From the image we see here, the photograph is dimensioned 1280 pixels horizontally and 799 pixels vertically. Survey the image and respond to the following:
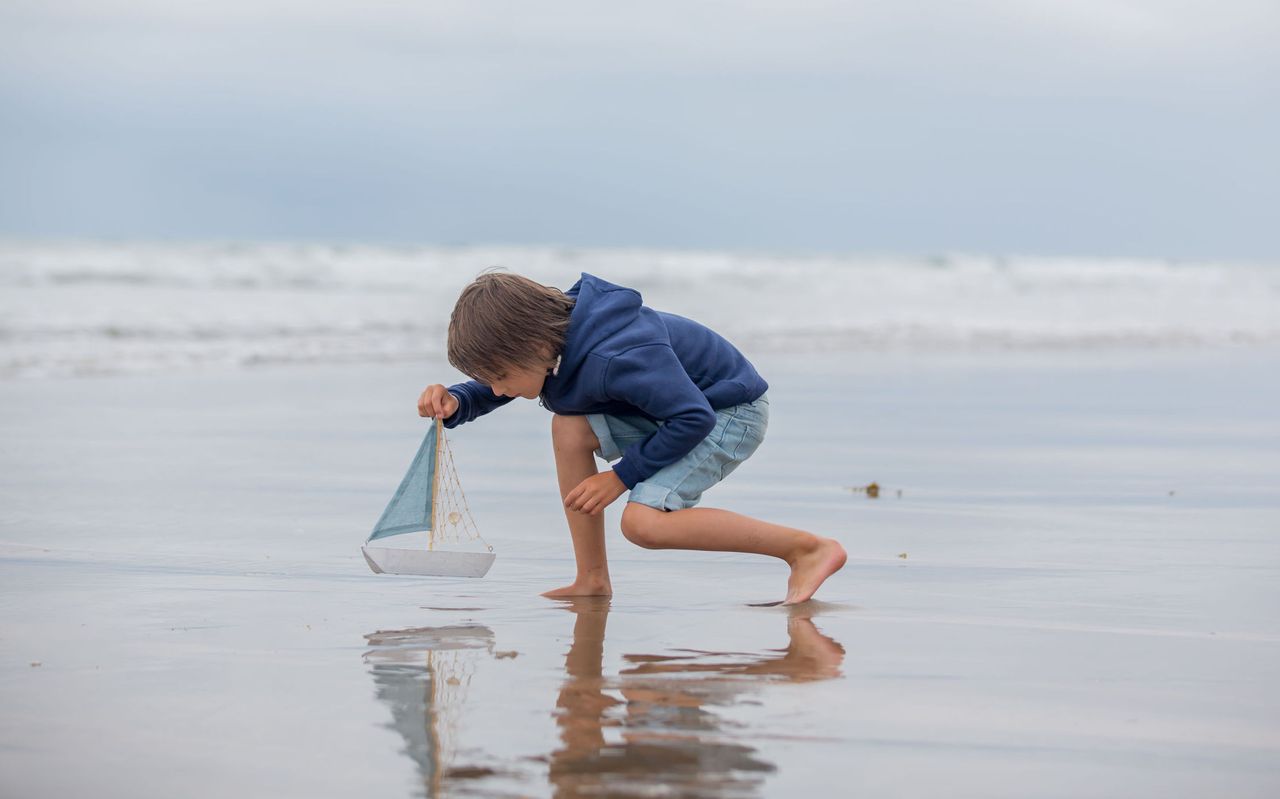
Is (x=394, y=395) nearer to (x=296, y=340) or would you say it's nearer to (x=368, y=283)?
(x=296, y=340)

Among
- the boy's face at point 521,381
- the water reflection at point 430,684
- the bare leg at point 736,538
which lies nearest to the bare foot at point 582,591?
the bare leg at point 736,538

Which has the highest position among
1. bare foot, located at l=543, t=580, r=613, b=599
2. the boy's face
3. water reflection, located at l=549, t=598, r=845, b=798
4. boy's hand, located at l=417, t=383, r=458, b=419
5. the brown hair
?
the brown hair

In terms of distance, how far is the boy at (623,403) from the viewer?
3318 millimetres

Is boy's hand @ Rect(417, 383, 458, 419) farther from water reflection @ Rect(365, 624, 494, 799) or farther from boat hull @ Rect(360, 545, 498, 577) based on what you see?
water reflection @ Rect(365, 624, 494, 799)

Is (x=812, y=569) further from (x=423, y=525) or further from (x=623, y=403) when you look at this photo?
(x=423, y=525)

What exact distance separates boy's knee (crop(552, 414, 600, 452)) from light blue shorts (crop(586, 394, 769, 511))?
0.06ft

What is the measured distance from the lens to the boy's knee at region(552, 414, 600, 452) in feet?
11.7

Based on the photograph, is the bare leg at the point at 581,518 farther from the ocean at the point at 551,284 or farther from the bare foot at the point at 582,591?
the ocean at the point at 551,284

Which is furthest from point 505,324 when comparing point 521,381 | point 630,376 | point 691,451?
point 691,451

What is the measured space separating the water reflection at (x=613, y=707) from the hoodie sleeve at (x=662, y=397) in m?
0.42

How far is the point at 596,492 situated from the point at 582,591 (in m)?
0.27

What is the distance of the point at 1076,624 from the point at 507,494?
246 cm

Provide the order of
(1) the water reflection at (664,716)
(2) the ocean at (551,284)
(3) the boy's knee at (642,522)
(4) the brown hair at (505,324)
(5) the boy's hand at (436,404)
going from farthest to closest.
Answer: (2) the ocean at (551,284)
(5) the boy's hand at (436,404)
(3) the boy's knee at (642,522)
(4) the brown hair at (505,324)
(1) the water reflection at (664,716)

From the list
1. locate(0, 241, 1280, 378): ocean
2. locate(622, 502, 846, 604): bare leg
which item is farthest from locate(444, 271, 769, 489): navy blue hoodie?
locate(0, 241, 1280, 378): ocean
